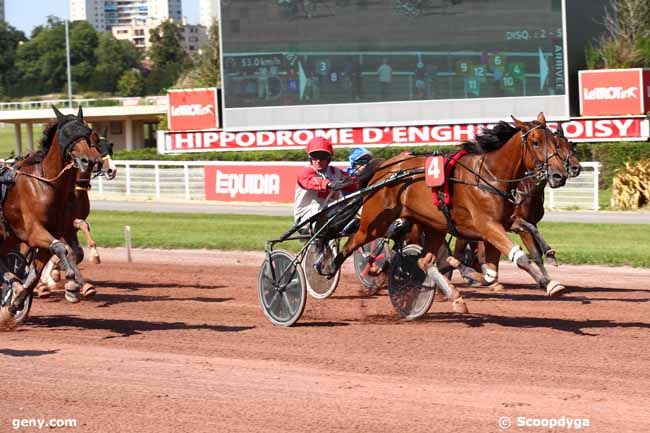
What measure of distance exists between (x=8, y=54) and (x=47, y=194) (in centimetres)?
12606

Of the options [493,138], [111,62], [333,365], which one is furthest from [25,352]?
[111,62]

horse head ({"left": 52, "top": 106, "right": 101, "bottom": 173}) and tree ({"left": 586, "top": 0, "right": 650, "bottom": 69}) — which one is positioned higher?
tree ({"left": 586, "top": 0, "right": 650, "bottom": 69})

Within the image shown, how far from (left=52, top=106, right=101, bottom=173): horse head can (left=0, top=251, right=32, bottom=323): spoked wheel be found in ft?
4.10

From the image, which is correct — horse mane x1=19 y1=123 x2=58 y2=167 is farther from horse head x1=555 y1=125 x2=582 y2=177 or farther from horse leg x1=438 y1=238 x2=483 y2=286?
horse head x1=555 y1=125 x2=582 y2=177

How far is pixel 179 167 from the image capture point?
32.6 metres

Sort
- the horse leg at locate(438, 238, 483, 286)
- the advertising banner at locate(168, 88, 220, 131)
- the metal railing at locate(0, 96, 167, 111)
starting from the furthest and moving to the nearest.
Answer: the metal railing at locate(0, 96, 167, 111), the advertising banner at locate(168, 88, 220, 131), the horse leg at locate(438, 238, 483, 286)

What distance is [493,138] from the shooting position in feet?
31.3

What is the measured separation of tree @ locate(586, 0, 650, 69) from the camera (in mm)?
32562

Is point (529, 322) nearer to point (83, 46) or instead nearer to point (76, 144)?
point (76, 144)

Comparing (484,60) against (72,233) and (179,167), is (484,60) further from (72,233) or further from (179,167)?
(72,233)

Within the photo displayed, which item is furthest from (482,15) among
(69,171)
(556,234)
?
(69,171)

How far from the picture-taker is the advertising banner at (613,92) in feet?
101

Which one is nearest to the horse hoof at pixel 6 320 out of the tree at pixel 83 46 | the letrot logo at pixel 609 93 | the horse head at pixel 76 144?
the horse head at pixel 76 144

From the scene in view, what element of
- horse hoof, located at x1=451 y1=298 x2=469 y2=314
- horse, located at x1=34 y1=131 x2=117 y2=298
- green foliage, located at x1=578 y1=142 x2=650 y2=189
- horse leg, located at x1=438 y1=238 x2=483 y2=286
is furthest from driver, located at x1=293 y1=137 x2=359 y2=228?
green foliage, located at x1=578 y1=142 x2=650 y2=189
